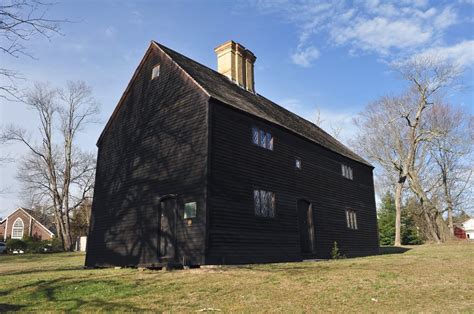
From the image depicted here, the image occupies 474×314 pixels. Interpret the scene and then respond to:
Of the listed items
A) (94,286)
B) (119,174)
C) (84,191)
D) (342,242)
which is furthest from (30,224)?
(94,286)

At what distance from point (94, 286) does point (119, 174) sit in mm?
9735

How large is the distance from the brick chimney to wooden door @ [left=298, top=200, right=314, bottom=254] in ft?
28.2

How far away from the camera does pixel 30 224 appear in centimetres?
6681

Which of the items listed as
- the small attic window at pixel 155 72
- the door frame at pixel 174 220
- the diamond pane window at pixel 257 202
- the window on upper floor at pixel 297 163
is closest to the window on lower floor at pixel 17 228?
the small attic window at pixel 155 72

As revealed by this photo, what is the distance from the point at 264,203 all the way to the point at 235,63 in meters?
10.4

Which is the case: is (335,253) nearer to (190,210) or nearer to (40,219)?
(190,210)

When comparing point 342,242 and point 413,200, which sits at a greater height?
point 413,200

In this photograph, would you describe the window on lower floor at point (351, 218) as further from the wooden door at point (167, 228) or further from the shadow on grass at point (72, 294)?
the shadow on grass at point (72, 294)

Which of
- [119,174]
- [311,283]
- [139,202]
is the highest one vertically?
[119,174]

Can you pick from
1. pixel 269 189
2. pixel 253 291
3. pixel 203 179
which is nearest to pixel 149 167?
pixel 203 179

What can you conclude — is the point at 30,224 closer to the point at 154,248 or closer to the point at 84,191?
the point at 84,191

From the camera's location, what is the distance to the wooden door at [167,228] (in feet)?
54.2

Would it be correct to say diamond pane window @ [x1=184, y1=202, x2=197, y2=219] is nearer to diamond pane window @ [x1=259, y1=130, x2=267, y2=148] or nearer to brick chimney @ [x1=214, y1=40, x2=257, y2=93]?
diamond pane window @ [x1=259, y1=130, x2=267, y2=148]

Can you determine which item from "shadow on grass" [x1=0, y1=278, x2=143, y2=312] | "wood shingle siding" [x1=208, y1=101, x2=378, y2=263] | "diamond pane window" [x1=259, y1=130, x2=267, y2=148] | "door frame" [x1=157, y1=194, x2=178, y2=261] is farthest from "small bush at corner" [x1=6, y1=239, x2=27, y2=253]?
"diamond pane window" [x1=259, y1=130, x2=267, y2=148]
